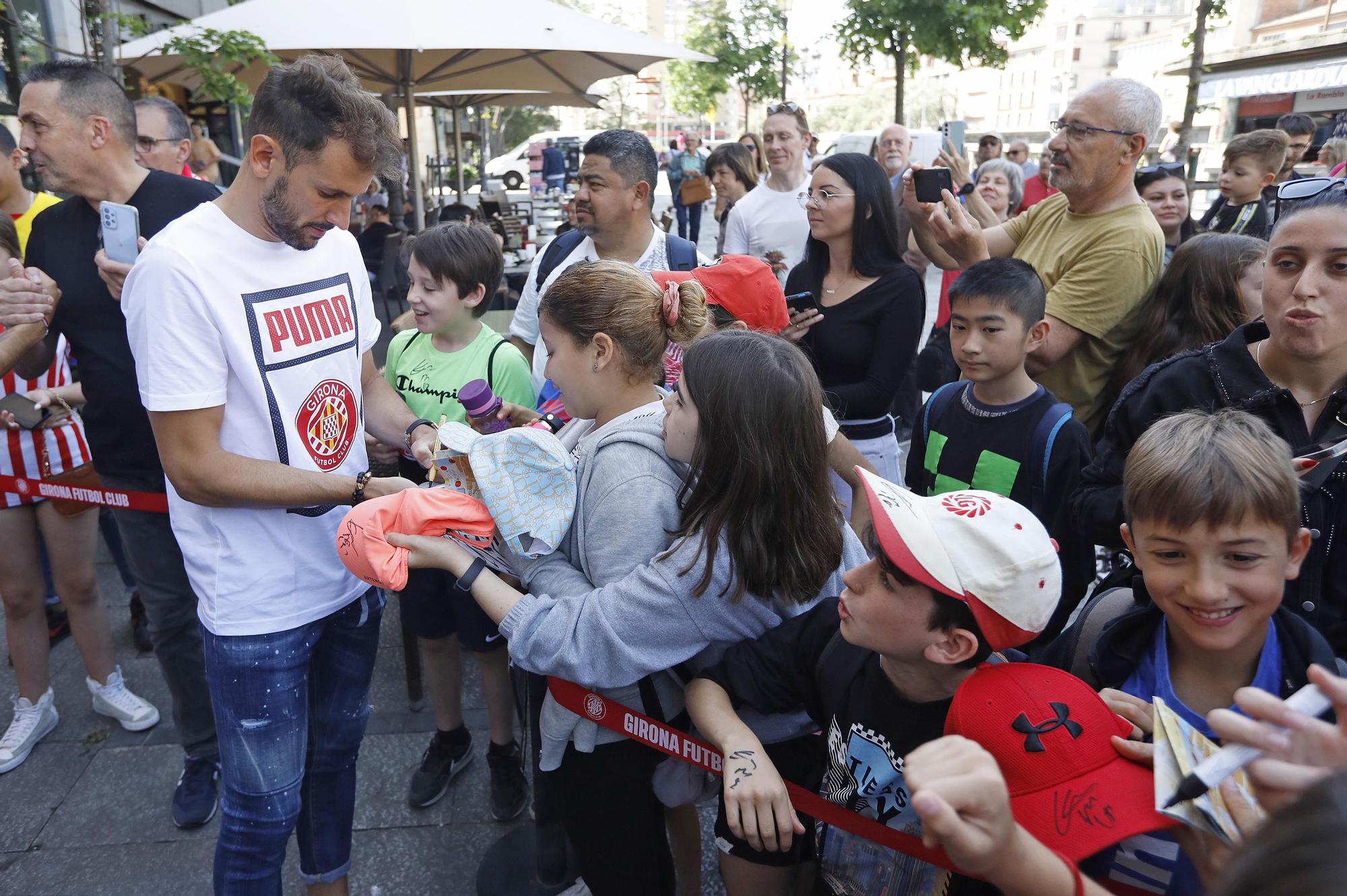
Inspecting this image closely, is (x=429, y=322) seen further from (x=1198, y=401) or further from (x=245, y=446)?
(x=1198, y=401)

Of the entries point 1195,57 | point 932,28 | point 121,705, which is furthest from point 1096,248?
point 932,28

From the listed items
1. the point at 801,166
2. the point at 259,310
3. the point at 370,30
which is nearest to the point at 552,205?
the point at 370,30

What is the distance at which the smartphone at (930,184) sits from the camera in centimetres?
340

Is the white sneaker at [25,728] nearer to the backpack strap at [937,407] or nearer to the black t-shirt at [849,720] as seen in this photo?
the black t-shirt at [849,720]

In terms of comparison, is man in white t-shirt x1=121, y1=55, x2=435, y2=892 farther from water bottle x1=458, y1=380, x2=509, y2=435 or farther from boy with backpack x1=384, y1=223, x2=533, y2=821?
boy with backpack x1=384, y1=223, x2=533, y2=821

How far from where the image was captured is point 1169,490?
1.45 m

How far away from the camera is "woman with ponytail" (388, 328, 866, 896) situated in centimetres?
168

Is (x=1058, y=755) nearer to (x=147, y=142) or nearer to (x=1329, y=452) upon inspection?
(x=1329, y=452)

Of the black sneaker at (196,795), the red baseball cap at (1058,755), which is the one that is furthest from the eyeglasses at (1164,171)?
the black sneaker at (196,795)

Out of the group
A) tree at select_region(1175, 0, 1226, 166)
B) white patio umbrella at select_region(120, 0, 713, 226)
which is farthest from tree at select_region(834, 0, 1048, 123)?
white patio umbrella at select_region(120, 0, 713, 226)

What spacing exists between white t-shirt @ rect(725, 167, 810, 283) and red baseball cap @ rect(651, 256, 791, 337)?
2259 millimetres

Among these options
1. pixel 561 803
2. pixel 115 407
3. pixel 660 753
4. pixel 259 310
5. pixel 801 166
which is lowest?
pixel 561 803

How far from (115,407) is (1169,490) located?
2884mm

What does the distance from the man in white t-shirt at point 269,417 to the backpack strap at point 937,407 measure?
1.62 metres
